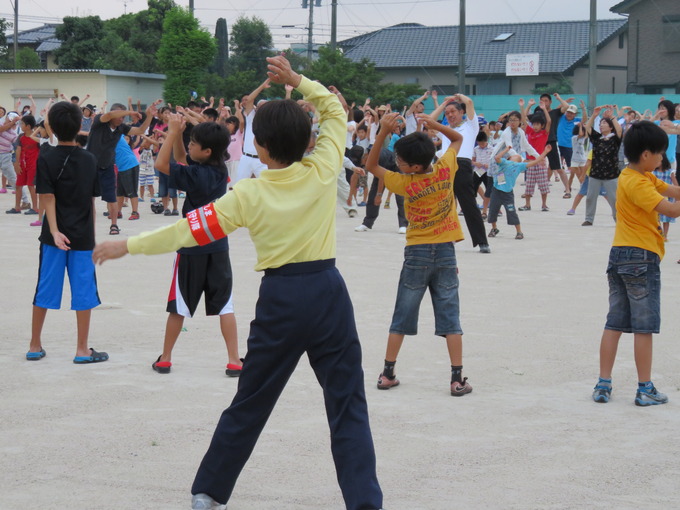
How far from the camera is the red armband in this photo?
3.63 m

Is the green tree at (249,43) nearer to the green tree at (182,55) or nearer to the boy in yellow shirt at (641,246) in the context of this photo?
the green tree at (182,55)

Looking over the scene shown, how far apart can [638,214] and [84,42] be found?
2200 inches

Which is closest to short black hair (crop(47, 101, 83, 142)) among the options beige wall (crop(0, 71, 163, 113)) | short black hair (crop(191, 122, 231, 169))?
short black hair (crop(191, 122, 231, 169))

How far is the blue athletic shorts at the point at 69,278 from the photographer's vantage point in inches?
256

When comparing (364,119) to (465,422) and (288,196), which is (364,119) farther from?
(288,196)

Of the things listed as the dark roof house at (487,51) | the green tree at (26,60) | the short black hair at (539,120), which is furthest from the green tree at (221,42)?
the short black hair at (539,120)

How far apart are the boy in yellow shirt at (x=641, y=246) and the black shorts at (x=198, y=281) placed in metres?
2.41

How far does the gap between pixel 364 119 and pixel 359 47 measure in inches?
1811

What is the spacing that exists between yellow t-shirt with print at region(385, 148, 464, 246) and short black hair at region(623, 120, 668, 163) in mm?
1059

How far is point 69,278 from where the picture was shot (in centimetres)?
650

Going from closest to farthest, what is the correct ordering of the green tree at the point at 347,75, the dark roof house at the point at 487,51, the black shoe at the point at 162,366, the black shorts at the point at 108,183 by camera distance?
the black shoe at the point at 162,366 → the black shorts at the point at 108,183 → the green tree at the point at 347,75 → the dark roof house at the point at 487,51

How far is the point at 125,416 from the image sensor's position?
5312 millimetres

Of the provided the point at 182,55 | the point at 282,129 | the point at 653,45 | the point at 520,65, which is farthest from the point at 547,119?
the point at 520,65

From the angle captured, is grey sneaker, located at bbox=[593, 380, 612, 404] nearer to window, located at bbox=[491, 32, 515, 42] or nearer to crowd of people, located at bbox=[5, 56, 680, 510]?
crowd of people, located at bbox=[5, 56, 680, 510]
